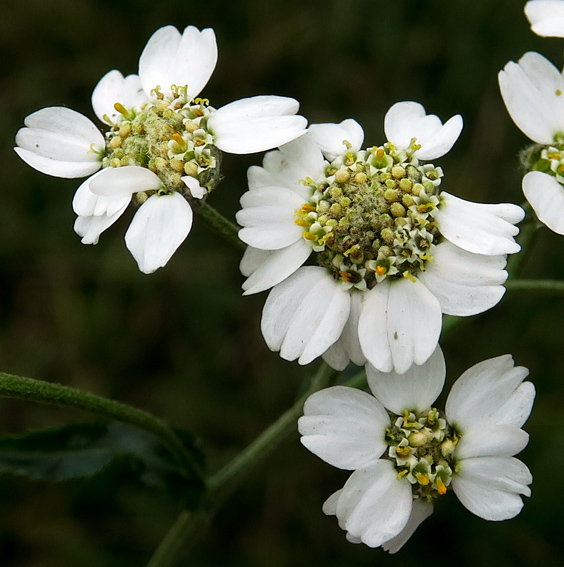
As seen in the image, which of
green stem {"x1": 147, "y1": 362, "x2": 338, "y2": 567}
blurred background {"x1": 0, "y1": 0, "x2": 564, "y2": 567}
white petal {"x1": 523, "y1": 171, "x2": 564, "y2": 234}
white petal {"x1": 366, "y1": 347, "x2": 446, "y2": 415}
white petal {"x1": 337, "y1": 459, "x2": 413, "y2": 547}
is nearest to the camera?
white petal {"x1": 337, "y1": 459, "x2": 413, "y2": 547}

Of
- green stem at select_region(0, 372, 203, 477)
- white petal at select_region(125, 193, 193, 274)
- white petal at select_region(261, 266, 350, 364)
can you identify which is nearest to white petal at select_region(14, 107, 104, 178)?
white petal at select_region(125, 193, 193, 274)

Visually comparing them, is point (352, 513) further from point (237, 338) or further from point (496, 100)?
point (496, 100)

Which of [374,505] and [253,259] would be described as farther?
[253,259]

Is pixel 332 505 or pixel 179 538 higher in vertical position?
pixel 332 505

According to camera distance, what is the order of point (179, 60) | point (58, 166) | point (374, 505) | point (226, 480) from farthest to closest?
point (226, 480) → point (179, 60) → point (58, 166) → point (374, 505)

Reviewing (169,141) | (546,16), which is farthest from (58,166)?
(546,16)

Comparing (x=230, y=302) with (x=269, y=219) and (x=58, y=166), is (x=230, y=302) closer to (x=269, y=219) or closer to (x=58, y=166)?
(x=58, y=166)

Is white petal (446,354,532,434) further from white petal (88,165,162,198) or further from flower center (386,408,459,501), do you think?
white petal (88,165,162,198)
